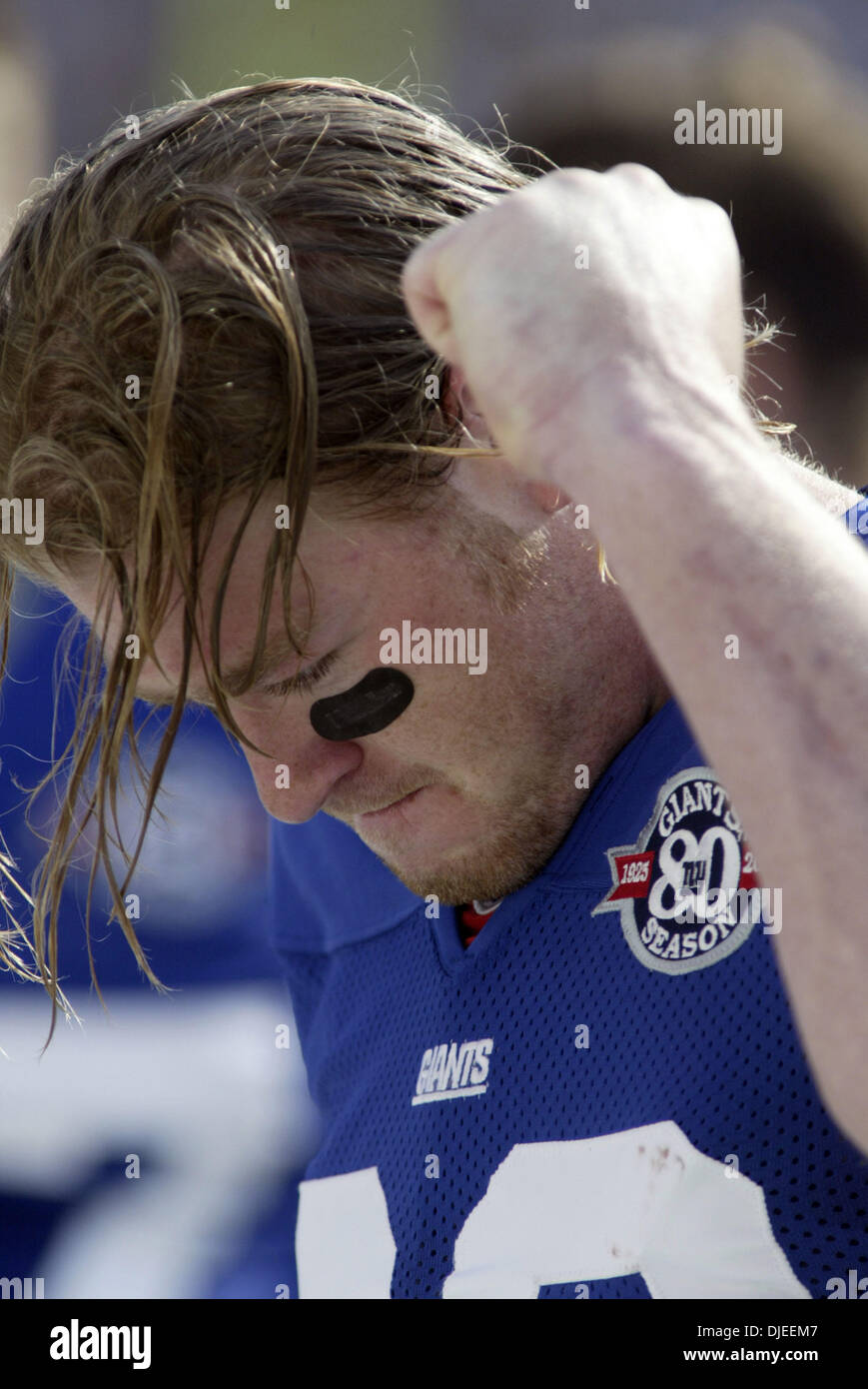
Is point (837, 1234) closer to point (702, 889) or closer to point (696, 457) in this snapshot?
point (702, 889)

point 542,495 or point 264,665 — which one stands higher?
point 542,495

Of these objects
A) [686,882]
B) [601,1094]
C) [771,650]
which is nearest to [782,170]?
[686,882]

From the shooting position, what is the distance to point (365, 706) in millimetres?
1099

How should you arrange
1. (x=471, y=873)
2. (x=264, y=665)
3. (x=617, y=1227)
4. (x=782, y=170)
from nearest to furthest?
(x=617, y=1227) → (x=264, y=665) → (x=471, y=873) → (x=782, y=170)

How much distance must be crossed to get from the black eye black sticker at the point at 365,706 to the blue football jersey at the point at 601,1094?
16 centimetres

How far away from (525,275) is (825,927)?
12.5 inches

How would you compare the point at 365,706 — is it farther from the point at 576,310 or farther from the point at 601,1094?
the point at 576,310

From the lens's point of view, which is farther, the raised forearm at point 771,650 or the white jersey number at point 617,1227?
the white jersey number at point 617,1227

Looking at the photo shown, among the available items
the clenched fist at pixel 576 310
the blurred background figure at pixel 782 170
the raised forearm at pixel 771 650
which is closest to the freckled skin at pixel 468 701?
the clenched fist at pixel 576 310

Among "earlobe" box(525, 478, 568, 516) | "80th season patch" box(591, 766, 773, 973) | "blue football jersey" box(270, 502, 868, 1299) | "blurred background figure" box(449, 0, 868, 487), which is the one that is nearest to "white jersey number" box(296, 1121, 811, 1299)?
"blue football jersey" box(270, 502, 868, 1299)

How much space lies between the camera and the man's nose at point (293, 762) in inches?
43.3

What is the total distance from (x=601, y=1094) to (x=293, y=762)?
329 mm

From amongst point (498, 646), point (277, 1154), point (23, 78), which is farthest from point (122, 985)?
point (23, 78)

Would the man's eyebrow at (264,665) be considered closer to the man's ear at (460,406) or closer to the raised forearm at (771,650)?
the man's ear at (460,406)
